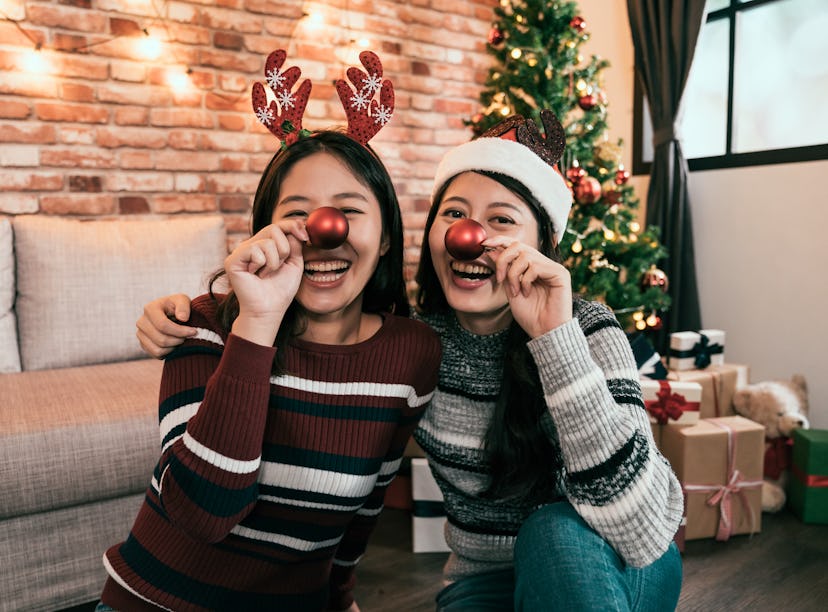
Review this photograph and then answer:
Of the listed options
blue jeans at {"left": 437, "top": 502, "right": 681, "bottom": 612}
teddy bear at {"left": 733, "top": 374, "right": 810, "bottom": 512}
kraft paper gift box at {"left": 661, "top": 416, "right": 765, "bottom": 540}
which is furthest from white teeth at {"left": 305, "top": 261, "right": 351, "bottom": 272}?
teddy bear at {"left": 733, "top": 374, "right": 810, "bottom": 512}

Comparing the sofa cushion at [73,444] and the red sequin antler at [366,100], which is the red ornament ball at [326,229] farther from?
the sofa cushion at [73,444]

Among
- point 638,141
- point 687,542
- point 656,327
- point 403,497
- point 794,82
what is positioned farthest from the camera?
point 638,141

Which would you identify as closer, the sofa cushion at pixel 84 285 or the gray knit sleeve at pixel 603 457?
the gray knit sleeve at pixel 603 457

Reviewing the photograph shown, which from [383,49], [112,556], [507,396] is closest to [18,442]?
[112,556]

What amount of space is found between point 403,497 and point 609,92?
2.78 meters

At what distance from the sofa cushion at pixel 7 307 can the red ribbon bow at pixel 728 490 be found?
2.26 metres

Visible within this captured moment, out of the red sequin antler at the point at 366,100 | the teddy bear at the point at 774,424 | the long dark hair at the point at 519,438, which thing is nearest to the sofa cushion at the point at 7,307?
the red sequin antler at the point at 366,100

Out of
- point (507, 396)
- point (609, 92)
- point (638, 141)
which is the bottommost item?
point (507, 396)

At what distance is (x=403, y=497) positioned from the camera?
2225 mm

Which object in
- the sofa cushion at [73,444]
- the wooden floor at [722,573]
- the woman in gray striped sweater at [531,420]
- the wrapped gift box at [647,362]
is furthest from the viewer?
the wrapped gift box at [647,362]

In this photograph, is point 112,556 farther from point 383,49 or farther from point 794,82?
point 794,82

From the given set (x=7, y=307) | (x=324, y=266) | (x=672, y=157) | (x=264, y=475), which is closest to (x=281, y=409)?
(x=264, y=475)

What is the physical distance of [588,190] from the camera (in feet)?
8.29

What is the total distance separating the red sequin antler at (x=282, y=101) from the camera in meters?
1.09
